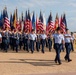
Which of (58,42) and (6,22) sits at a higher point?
(6,22)

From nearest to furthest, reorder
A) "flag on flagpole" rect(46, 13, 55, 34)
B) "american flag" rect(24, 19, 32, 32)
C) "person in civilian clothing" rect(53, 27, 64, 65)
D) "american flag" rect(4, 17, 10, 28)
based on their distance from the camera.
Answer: "person in civilian clothing" rect(53, 27, 64, 65)
"american flag" rect(4, 17, 10, 28)
"american flag" rect(24, 19, 32, 32)
"flag on flagpole" rect(46, 13, 55, 34)

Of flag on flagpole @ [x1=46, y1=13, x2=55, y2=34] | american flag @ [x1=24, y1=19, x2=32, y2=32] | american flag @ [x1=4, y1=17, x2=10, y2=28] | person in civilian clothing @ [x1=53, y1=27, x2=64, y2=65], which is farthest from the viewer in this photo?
flag on flagpole @ [x1=46, y1=13, x2=55, y2=34]

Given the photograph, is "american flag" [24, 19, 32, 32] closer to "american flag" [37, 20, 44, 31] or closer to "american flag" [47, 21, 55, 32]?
"american flag" [37, 20, 44, 31]

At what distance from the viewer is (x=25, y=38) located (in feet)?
75.2

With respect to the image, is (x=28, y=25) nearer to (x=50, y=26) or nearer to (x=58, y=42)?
(x=50, y=26)

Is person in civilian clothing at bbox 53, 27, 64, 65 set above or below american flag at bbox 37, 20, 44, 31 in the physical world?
below

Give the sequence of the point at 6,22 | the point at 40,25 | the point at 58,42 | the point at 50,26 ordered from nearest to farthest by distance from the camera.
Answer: the point at 58,42 → the point at 6,22 → the point at 40,25 → the point at 50,26

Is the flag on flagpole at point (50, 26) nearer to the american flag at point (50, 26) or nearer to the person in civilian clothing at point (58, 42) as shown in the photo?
the american flag at point (50, 26)

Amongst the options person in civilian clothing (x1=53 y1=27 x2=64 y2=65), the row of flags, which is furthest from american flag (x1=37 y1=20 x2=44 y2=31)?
person in civilian clothing (x1=53 y1=27 x2=64 y2=65)

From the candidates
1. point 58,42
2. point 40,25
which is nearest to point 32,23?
point 40,25

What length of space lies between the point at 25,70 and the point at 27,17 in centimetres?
1591

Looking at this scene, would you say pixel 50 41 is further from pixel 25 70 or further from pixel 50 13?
pixel 25 70

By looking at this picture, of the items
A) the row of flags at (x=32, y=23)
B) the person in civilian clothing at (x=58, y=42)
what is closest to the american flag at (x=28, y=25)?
the row of flags at (x=32, y=23)

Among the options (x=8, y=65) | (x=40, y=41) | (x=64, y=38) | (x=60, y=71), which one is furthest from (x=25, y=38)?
(x=60, y=71)
